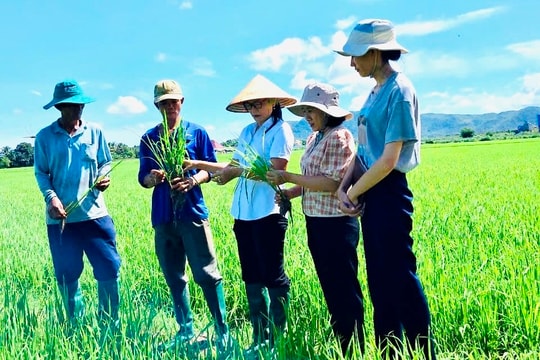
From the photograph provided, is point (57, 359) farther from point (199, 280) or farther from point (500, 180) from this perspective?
point (500, 180)

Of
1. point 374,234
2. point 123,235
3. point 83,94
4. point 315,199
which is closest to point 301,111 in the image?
point 315,199

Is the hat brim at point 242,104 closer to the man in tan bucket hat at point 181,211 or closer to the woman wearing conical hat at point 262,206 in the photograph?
the woman wearing conical hat at point 262,206

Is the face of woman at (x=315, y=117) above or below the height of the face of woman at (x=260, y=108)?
below

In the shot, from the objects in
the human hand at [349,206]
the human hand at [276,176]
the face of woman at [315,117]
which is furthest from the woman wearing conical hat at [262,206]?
the human hand at [349,206]

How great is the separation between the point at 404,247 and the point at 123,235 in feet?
16.5

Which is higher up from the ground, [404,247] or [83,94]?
[83,94]

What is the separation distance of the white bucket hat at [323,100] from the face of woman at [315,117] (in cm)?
4

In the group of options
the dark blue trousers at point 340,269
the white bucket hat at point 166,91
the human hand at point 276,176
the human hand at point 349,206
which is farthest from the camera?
the white bucket hat at point 166,91

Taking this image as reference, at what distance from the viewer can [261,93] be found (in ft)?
9.98

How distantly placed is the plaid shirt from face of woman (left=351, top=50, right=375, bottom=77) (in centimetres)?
40

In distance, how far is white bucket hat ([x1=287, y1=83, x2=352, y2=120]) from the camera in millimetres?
2627

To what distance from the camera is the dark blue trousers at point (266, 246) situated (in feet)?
9.81

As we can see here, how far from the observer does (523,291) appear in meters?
3.02

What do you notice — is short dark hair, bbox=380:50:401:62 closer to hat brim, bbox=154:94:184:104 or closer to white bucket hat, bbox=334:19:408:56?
white bucket hat, bbox=334:19:408:56
